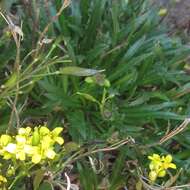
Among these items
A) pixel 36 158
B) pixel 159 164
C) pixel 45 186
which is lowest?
pixel 45 186

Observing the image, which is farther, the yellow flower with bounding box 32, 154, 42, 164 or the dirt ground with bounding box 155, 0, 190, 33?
the dirt ground with bounding box 155, 0, 190, 33

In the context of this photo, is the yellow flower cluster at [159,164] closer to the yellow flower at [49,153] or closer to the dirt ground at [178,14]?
the yellow flower at [49,153]

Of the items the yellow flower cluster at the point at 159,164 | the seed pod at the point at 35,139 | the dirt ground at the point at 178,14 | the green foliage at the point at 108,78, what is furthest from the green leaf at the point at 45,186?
the dirt ground at the point at 178,14

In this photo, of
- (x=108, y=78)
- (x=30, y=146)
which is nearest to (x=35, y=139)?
(x=30, y=146)

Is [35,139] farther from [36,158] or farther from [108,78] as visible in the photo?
[108,78]

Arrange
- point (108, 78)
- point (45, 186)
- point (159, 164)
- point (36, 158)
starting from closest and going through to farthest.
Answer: point (36, 158), point (159, 164), point (45, 186), point (108, 78)

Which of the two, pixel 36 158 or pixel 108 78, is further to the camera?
pixel 108 78

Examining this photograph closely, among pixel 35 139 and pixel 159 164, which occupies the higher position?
pixel 35 139

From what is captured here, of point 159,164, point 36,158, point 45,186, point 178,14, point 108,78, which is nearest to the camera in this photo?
point 36,158

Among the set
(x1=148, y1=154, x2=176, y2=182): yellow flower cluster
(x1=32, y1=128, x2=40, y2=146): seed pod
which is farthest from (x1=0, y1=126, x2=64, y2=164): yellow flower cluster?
(x1=148, y1=154, x2=176, y2=182): yellow flower cluster

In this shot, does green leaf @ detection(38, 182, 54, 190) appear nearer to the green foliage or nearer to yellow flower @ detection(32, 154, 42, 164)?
the green foliage

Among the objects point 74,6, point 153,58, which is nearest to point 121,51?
point 153,58

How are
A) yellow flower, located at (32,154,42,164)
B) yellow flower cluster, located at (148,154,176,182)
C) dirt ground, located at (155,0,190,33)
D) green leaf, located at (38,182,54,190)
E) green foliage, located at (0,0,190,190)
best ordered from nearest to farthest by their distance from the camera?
1. yellow flower, located at (32,154,42,164)
2. yellow flower cluster, located at (148,154,176,182)
3. green leaf, located at (38,182,54,190)
4. green foliage, located at (0,0,190,190)
5. dirt ground, located at (155,0,190,33)
